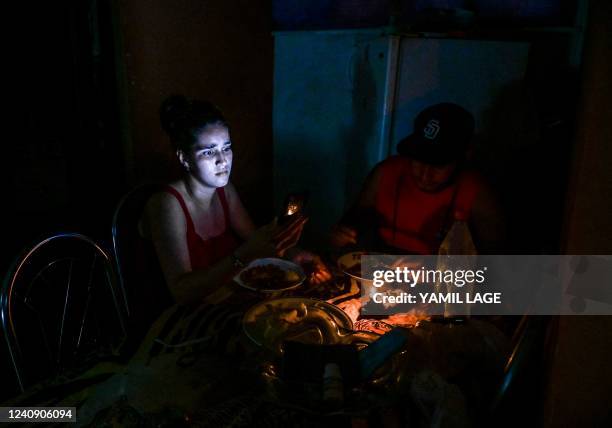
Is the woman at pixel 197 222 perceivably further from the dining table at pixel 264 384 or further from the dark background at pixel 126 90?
the dark background at pixel 126 90

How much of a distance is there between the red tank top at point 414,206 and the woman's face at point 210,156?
110 centimetres

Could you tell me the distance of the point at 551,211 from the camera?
2.81m

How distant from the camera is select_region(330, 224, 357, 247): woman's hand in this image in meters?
2.46

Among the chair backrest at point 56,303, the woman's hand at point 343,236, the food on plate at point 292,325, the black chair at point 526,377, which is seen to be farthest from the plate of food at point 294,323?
the chair backrest at point 56,303

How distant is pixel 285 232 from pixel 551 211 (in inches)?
78.6

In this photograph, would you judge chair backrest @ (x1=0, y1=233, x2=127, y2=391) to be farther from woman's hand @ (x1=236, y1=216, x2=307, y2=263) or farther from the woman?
woman's hand @ (x1=236, y1=216, x2=307, y2=263)

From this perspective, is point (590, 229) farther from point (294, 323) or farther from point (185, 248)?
point (185, 248)

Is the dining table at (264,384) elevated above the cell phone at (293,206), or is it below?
below

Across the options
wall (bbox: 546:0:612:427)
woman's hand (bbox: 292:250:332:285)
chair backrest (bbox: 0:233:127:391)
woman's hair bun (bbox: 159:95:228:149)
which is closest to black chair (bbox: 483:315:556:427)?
wall (bbox: 546:0:612:427)

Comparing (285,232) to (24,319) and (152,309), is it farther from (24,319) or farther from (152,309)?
(24,319)

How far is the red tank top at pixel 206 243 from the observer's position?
A: 2043mm

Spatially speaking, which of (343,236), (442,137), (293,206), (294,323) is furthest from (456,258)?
(343,236)

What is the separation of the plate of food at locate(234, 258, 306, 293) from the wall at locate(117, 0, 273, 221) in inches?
53.2

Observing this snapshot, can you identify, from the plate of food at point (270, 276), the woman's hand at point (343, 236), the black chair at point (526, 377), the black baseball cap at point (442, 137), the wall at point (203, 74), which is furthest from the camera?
the wall at point (203, 74)
